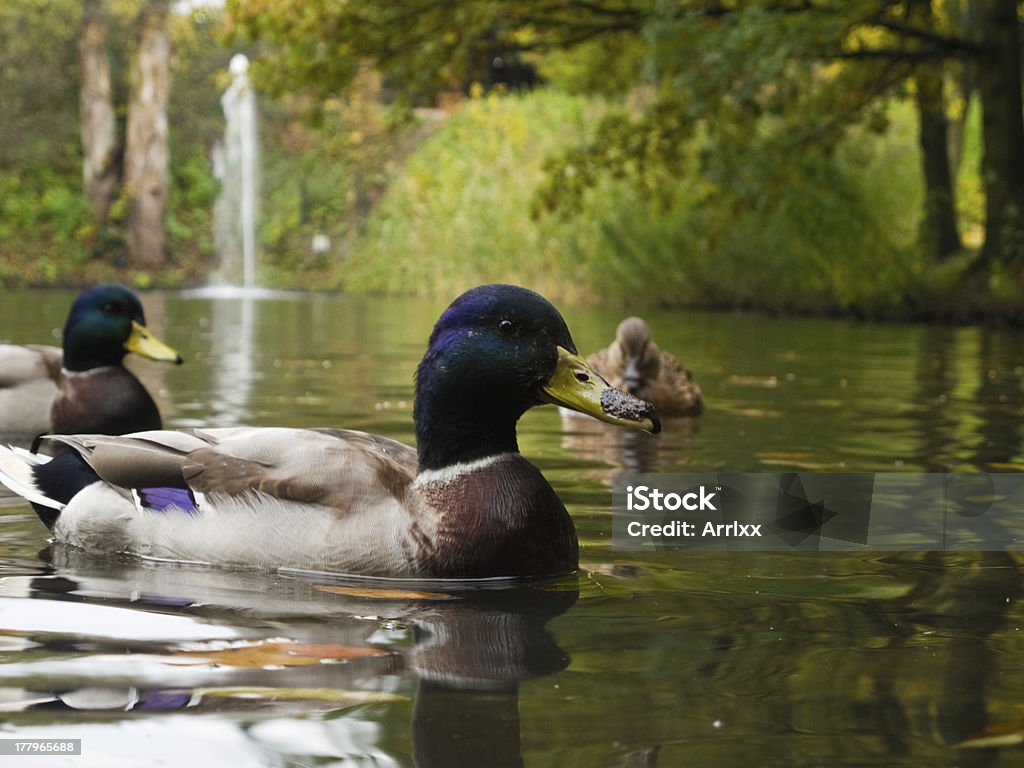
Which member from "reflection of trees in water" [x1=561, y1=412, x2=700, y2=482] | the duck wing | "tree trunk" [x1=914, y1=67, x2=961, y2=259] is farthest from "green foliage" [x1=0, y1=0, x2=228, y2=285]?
the duck wing

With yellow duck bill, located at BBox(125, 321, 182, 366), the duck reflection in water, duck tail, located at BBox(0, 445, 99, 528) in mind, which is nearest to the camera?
the duck reflection in water

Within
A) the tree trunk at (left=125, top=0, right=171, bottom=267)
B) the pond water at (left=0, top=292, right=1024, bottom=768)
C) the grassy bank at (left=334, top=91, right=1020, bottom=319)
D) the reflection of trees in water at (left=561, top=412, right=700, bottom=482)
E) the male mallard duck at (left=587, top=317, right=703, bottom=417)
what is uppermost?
the tree trunk at (left=125, top=0, right=171, bottom=267)

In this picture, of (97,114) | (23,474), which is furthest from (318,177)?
(23,474)

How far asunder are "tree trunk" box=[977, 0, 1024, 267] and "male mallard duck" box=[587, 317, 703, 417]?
9193 millimetres

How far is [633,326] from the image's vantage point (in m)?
8.95

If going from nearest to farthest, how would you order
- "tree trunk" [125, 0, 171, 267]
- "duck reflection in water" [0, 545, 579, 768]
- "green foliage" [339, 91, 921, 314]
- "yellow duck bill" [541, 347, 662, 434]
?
"duck reflection in water" [0, 545, 579, 768], "yellow duck bill" [541, 347, 662, 434], "green foliage" [339, 91, 921, 314], "tree trunk" [125, 0, 171, 267]

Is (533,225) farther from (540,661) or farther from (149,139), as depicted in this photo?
(540,661)

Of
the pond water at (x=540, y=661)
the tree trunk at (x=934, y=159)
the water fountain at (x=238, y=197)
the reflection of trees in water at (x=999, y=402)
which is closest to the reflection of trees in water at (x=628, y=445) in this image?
the pond water at (x=540, y=661)

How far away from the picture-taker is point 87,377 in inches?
284

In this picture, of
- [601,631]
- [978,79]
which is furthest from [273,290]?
[601,631]

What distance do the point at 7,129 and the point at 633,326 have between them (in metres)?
32.2

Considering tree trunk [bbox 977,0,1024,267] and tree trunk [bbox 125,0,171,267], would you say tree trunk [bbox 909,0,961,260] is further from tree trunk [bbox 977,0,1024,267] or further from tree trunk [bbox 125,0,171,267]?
tree trunk [bbox 125,0,171,267]

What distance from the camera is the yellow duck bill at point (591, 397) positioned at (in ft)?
13.0

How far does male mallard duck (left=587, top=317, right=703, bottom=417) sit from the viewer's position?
339 inches
